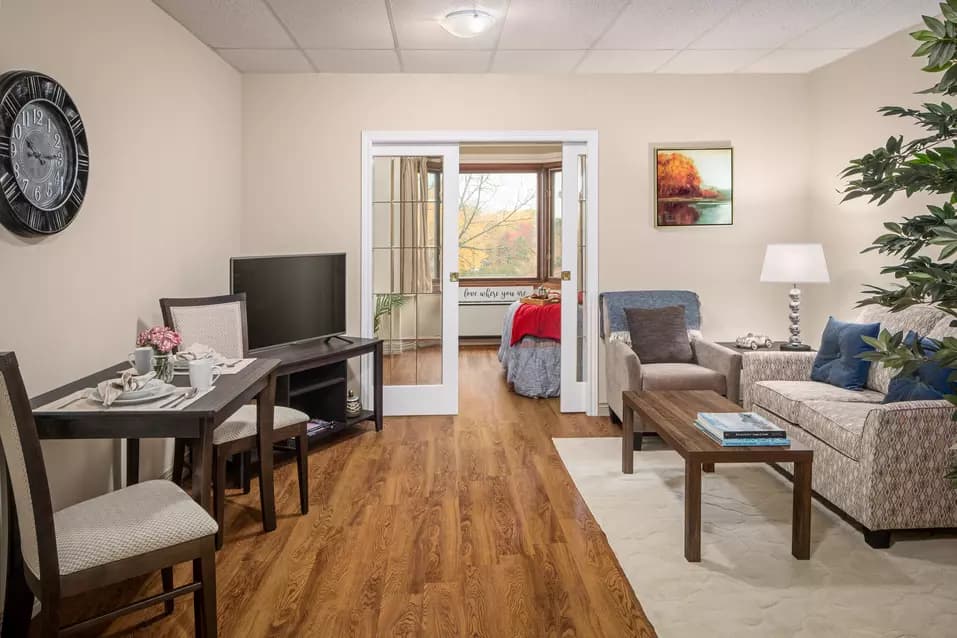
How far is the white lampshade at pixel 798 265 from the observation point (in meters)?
4.68

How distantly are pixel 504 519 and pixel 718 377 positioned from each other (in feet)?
6.03

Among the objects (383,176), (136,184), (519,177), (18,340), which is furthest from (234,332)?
(519,177)

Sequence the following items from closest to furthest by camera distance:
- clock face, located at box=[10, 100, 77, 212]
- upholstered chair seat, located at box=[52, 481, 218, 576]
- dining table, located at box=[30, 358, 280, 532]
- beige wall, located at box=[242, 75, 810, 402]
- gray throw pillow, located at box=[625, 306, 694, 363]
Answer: upholstered chair seat, located at box=[52, 481, 218, 576], dining table, located at box=[30, 358, 280, 532], clock face, located at box=[10, 100, 77, 212], gray throw pillow, located at box=[625, 306, 694, 363], beige wall, located at box=[242, 75, 810, 402]

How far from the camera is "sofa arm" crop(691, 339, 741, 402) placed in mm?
4434

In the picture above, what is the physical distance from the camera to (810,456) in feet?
9.32

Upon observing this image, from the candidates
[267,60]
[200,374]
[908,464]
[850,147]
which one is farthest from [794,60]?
[200,374]

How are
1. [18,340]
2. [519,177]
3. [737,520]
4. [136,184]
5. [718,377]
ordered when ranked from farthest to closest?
1. [519,177]
2. [718,377]
3. [136,184]
4. [737,520]
5. [18,340]

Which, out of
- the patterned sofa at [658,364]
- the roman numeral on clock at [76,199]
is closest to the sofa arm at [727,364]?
the patterned sofa at [658,364]

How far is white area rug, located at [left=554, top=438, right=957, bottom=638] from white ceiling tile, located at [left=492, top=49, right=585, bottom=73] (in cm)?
273

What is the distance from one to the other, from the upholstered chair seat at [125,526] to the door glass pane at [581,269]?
3718 millimetres

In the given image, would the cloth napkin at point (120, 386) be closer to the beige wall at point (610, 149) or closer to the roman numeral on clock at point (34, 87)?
the roman numeral on clock at point (34, 87)

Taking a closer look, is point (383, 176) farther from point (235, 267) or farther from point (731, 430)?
point (731, 430)

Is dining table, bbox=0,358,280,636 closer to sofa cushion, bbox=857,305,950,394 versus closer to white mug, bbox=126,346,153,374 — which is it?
white mug, bbox=126,346,153,374

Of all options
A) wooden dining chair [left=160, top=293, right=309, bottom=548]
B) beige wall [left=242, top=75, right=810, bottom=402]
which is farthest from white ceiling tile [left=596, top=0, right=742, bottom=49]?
wooden dining chair [left=160, top=293, right=309, bottom=548]
